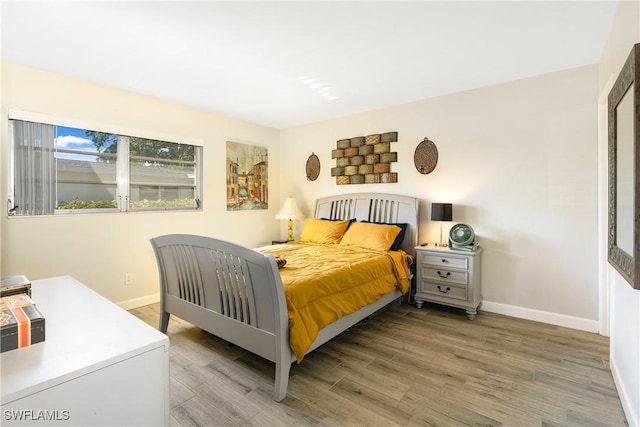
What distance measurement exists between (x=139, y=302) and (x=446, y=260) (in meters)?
3.56

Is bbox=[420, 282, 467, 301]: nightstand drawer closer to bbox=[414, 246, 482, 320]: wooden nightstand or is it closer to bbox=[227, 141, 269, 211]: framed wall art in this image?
bbox=[414, 246, 482, 320]: wooden nightstand

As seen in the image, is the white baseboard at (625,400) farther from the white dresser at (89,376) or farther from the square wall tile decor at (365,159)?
the square wall tile decor at (365,159)

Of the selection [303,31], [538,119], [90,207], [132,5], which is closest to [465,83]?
[538,119]

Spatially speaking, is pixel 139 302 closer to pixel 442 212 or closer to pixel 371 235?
pixel 371 235

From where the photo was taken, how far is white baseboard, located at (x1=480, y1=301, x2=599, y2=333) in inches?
116

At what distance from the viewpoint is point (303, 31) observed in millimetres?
2303

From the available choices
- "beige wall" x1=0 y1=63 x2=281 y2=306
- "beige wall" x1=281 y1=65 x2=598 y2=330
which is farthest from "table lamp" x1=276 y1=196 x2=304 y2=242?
"beige wall" x1=281 y1=65 x2=598 y2=330

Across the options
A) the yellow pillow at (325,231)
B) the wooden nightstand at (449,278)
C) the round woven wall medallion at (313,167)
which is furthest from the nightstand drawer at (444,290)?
the round woven wall medallion at (313,167)

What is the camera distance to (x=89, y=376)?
0.93 metres

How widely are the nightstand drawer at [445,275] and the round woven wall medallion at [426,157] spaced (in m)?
1.21

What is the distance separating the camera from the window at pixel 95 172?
2.90 m

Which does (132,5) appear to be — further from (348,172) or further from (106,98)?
(348,172)

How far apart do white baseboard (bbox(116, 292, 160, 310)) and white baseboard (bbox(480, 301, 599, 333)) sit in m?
3.87

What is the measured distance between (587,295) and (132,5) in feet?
14.5
